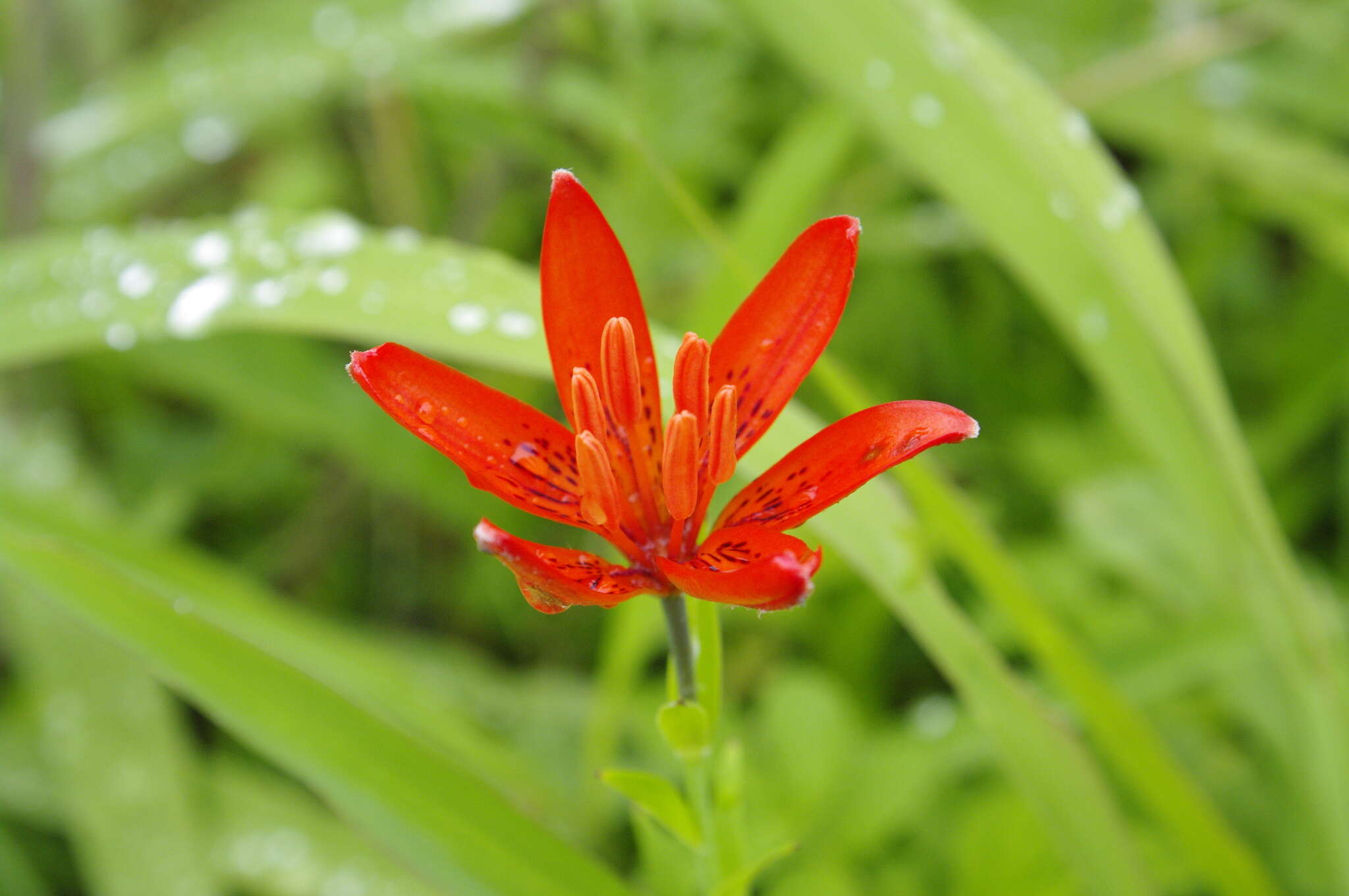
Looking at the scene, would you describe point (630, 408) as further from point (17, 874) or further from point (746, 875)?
point (17, 874)

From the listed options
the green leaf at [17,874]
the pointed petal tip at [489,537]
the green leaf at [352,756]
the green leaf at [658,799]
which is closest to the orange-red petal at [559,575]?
the pointed petal tip at [489,537]

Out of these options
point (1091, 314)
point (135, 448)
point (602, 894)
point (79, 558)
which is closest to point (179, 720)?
point (135, 448)

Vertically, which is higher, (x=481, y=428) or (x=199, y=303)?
(x=199, y=303)

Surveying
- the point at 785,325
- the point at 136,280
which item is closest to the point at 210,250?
the point at 136,280

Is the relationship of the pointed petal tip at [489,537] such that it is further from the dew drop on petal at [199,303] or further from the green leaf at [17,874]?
the green leaf at [17,874]

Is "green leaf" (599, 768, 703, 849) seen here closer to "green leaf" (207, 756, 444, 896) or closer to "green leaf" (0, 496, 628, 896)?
"green leaf" (0, 496, 628, 896)
